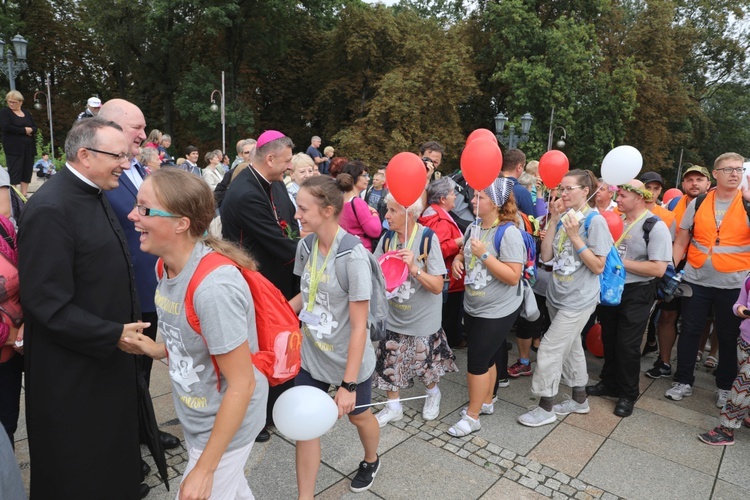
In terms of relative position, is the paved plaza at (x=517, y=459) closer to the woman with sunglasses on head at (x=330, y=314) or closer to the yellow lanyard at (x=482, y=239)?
the woman with sunglasses on head at (x=330, y=314)

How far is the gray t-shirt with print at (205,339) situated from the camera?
62.1 inches

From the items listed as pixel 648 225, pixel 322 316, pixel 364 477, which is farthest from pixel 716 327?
pixel 322 316

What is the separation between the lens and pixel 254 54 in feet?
85.8

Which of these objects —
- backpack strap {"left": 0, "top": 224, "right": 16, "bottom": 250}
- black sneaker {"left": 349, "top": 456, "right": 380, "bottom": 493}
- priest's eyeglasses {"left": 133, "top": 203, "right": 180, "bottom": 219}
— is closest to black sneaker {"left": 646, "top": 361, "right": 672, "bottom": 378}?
black sneaker {"left": 349, "top": 456, "right": 380, "bottom": 493}

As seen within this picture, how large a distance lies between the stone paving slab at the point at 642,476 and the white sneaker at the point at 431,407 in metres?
1.14

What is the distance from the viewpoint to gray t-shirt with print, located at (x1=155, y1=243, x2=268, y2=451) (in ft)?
5.17

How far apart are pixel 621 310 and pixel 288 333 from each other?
11.1 ft

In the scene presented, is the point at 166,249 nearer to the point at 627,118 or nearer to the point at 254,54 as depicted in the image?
the point at 627,118

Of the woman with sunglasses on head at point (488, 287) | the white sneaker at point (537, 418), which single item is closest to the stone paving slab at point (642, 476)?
the white sneaker at point (537, 418)

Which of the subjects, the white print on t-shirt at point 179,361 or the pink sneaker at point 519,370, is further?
the pink sneaker at point 519,370

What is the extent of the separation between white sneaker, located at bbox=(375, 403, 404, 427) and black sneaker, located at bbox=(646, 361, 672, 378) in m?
2.92

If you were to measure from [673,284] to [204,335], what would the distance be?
4.57 meters

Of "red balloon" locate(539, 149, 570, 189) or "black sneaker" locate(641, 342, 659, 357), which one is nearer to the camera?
"red balloon" locate(539, 149, 570, 189)

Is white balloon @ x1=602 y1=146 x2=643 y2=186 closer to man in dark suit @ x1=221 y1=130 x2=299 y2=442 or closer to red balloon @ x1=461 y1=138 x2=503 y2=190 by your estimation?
red balloon @ x1=461 y1=138 x2=503 y2=190
